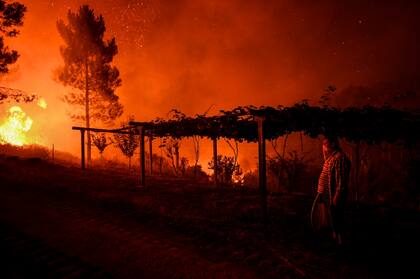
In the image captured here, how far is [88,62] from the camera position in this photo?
25.5m

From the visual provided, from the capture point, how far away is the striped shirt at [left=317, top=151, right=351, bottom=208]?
5.23 meters

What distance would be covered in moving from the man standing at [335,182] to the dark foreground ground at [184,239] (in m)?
0.71

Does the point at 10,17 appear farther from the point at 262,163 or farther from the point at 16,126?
the point at 16,126

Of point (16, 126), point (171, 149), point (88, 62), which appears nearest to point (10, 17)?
point (88, 62)

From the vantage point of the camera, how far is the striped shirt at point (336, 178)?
523cm

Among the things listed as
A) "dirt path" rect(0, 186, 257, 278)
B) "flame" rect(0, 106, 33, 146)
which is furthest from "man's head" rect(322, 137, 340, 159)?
"flame" rect(0, 106, 33, 146)

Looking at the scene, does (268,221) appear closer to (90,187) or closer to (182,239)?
(182,239)

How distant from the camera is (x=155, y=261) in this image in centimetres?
516

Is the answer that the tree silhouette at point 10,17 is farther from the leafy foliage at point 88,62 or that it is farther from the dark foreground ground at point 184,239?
the dark foreground ground at point 184,239

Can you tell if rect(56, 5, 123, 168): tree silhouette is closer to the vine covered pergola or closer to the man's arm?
the vine covered pergola

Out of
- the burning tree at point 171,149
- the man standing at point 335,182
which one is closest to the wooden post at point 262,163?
the man standing at point 335,182

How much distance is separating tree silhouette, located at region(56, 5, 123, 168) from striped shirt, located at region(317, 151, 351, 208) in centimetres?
2282

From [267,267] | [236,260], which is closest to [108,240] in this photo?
[236,260]

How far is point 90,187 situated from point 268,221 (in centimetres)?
805
